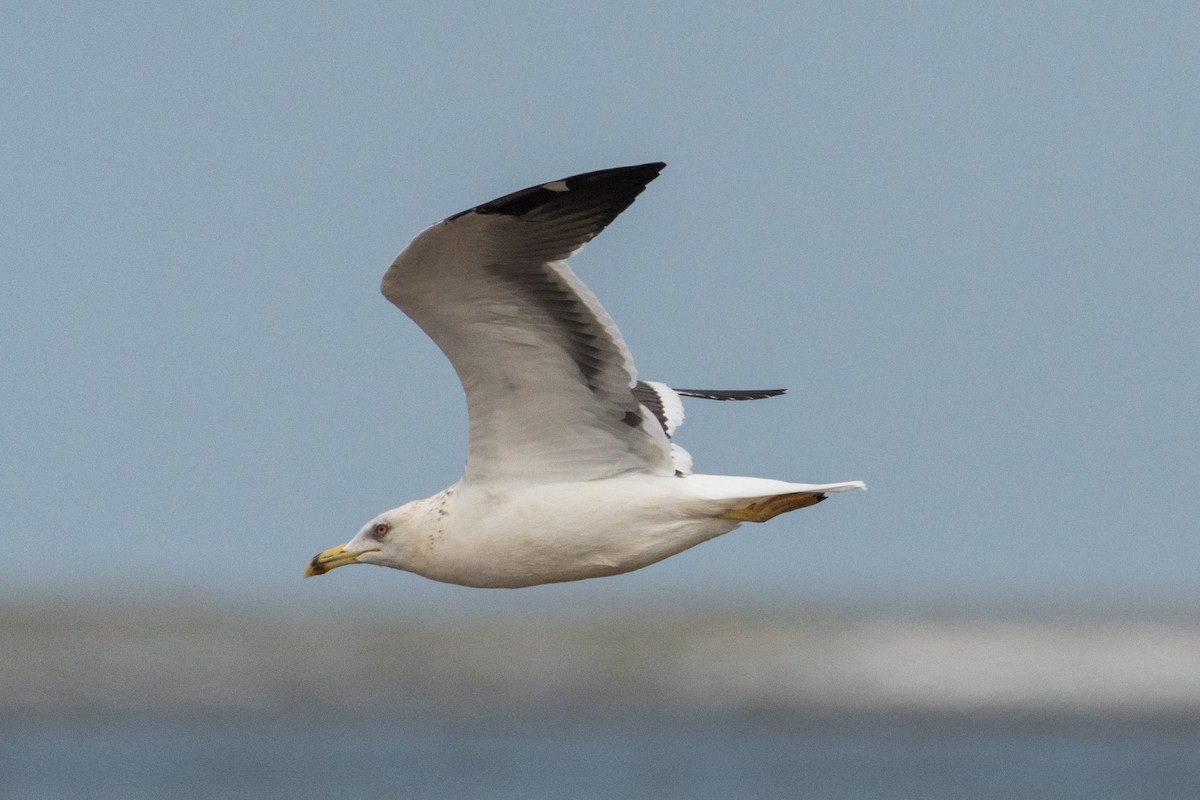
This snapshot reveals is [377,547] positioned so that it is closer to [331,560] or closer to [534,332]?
[331,560]

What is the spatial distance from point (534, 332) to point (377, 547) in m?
1.76

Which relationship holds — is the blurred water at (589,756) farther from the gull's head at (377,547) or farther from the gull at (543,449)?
the gull at (543,449)

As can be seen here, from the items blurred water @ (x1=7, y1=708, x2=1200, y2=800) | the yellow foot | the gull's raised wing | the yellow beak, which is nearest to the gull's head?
the yellow beak

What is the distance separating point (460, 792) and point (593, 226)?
32500 mm

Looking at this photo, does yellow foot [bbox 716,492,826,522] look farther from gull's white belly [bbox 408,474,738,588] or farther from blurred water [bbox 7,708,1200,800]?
blurred water [bbox 7,708,1200,800]

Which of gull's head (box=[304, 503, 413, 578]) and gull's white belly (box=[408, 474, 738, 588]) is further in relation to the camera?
gull's head (box=[304, 503, 413, 578])

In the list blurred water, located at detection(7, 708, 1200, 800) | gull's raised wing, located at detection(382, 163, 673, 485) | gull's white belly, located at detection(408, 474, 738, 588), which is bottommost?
gull's white belly, located at detection(408, 474, 738, 588)

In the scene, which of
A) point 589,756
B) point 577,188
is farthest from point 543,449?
point 589,756

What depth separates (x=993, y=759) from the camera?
49.5 meters

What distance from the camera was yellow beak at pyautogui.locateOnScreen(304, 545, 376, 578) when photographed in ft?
43.1

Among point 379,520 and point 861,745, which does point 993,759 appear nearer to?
point 861,745

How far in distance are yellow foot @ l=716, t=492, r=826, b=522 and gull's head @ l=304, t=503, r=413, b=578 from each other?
183 centimetres

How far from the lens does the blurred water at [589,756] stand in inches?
1722

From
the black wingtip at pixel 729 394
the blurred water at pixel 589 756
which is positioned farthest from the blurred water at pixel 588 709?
the black wingtip at pixel 729 394
